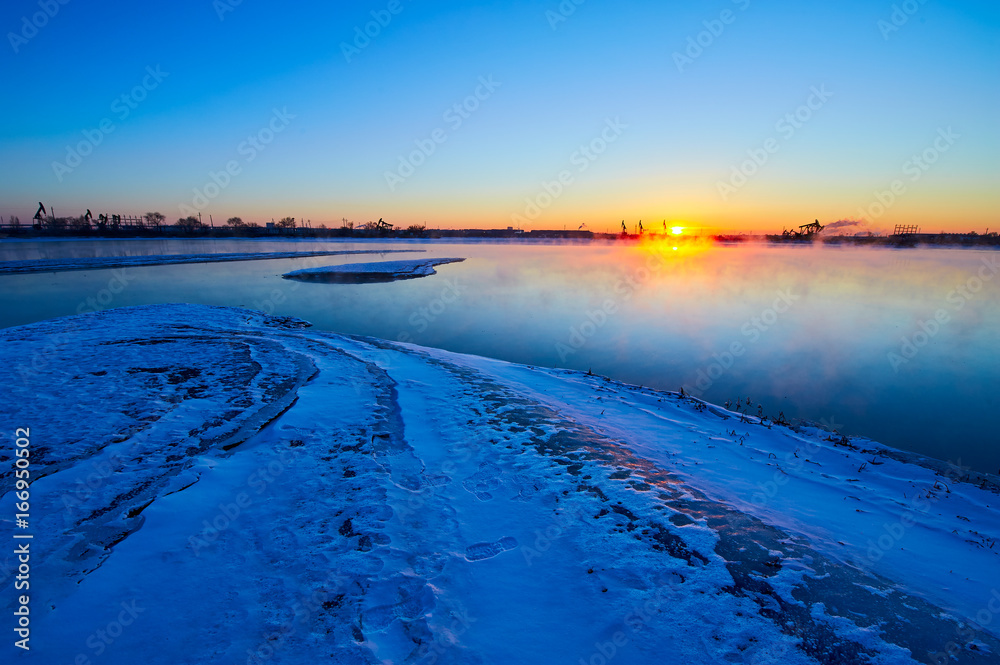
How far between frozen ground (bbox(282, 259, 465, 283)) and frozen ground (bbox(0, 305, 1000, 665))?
22.3m

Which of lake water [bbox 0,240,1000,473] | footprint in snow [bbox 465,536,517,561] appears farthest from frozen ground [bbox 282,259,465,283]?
footprint in snow [bbox 465,536,517,561]

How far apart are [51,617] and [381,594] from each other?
2.33 metres

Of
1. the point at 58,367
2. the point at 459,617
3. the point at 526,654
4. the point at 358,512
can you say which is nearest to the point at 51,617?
the point at 358,512

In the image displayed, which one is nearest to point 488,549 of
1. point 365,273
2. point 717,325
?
point 717,325

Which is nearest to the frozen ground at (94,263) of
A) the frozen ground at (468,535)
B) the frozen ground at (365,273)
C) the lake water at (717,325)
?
the lake water at (717,325)

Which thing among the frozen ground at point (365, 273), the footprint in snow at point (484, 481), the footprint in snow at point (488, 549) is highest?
the frozen ground at point (365, 273)

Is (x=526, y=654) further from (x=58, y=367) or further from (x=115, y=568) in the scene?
(x=58, y=367)

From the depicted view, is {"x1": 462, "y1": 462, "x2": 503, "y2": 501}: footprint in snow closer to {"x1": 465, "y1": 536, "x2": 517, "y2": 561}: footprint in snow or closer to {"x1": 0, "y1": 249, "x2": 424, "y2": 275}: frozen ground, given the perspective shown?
{"x1": 465, "y1": 536, "x2": 517, "y2": 561}: footprint in snow

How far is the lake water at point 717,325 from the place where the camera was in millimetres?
9555

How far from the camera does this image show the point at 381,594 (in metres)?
3.43

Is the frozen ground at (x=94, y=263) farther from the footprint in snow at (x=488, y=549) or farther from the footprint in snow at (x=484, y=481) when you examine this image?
the footprint in snow at (x=488, y=549)

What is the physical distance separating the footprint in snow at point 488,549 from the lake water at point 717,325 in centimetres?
758

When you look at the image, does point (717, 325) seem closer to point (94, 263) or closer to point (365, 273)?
point (365, 273)

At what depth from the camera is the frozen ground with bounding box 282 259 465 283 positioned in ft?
97.6
